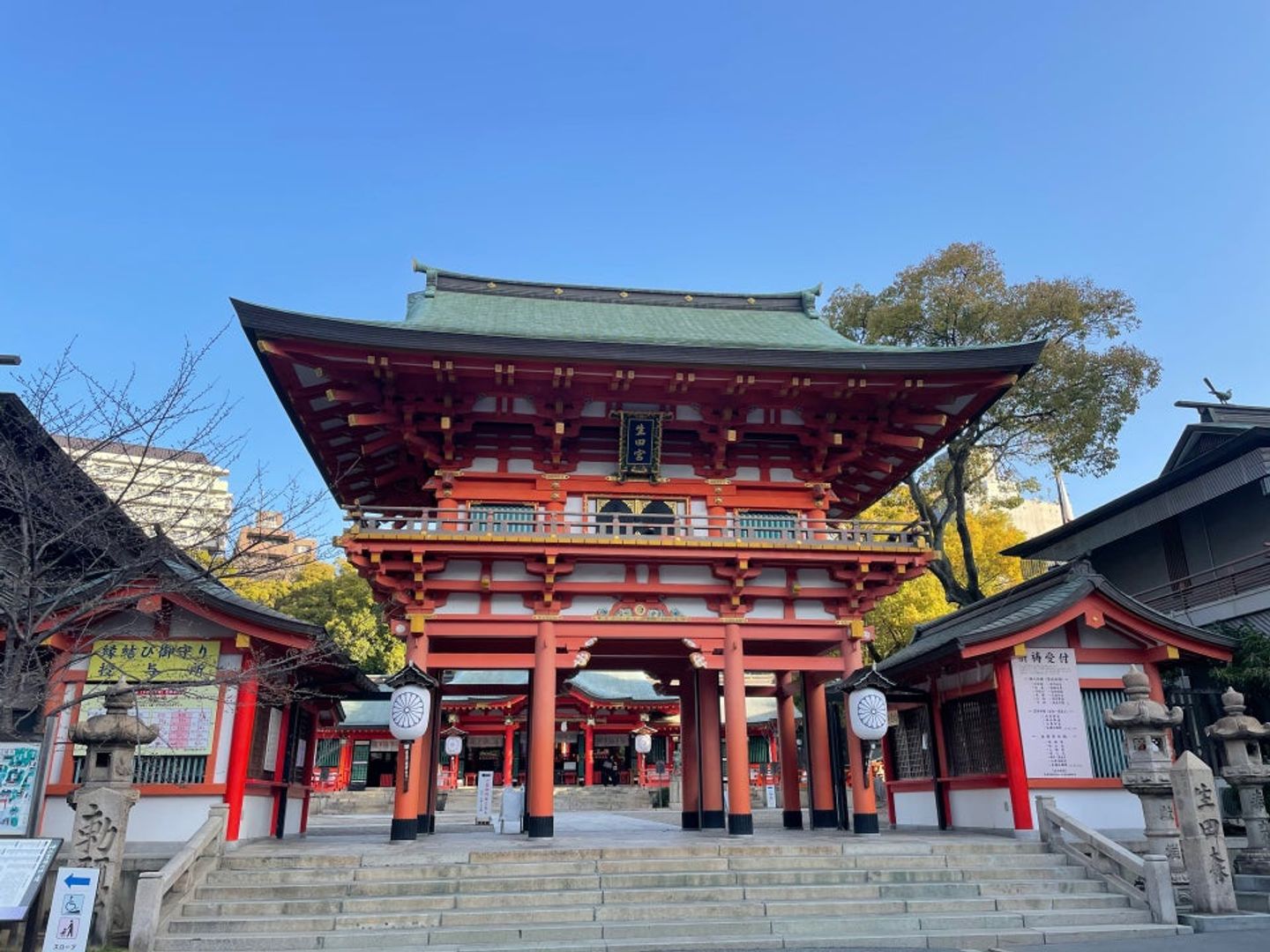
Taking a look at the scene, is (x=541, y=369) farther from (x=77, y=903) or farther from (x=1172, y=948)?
(x=1172, y=948)

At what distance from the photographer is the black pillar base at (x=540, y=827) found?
1389 cm

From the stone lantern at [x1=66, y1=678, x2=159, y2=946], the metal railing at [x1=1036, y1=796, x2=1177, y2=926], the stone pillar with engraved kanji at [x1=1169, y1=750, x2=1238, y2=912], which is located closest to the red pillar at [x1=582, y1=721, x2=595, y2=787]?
the metal railing at [x1=1036, y1=796, x2=1177, y2=926]

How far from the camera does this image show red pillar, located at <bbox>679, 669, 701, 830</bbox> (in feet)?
60.2

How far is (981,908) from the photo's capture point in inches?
405

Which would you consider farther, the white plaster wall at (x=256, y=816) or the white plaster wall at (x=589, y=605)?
the white plaster wall at (x=589, y=605)

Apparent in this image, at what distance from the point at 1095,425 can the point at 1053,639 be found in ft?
44.4

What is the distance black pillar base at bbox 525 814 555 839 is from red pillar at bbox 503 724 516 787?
2483 centimetres

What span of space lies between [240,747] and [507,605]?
464 centimetres

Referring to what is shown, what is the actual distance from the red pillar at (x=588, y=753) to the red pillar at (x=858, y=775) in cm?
2565

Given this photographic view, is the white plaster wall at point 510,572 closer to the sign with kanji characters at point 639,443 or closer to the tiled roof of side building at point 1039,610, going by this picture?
the sign with kanji characters at point 639,443

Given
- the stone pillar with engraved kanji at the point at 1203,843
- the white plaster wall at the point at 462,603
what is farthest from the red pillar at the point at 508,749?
the stone pillar with engraved kanji at the point at 1203,843

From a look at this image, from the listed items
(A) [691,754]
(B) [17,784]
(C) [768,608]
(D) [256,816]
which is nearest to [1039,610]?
(C) [768,608]

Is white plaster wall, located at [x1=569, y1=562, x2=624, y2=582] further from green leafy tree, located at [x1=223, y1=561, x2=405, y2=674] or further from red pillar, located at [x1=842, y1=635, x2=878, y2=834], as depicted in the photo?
green leafy tree, located at [x1=223, y1=561, x2=405, y2=674]

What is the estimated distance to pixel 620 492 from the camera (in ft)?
53.3
